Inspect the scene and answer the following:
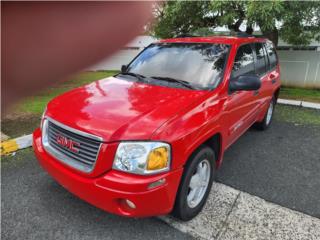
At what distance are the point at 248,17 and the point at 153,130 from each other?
4.67 meters

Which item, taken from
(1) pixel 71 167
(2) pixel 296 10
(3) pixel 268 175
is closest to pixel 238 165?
(3) pixel 268 175

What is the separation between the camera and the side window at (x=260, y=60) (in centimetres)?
402

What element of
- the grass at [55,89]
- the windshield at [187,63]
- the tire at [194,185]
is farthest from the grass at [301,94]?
the grass at [55,89]

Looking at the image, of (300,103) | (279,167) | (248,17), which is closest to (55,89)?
(279,167)

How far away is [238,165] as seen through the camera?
3635 millimetres

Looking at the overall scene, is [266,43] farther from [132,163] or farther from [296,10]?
[132,163]

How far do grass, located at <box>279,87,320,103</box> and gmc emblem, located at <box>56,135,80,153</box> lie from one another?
666 cm

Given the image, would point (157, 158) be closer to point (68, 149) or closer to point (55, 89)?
point (68, 149)

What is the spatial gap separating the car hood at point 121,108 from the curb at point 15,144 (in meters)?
1.48

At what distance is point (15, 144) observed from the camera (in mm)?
3797

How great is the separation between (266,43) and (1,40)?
15.6 feet

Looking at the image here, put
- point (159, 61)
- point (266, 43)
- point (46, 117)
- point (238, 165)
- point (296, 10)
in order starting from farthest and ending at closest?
1. point (296, 10)
2. point (266, 43)
3. point (238, 165)
4. point (159, 61)
5. point (46, 117)

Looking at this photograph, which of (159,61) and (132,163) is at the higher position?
(159,61)

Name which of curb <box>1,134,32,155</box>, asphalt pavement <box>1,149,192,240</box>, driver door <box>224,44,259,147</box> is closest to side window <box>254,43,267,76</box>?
driver door <box>224,44,259,147</box>
